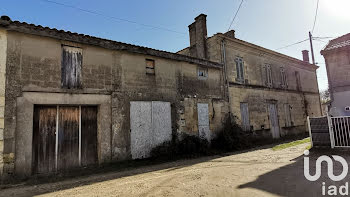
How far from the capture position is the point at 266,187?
414cm

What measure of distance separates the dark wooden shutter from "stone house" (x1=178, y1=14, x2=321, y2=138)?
25.3 ft

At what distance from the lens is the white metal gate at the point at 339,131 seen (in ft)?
24.5

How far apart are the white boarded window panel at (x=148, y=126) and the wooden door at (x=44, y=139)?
2.68 m

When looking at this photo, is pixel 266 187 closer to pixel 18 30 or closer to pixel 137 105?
pixel 137 105

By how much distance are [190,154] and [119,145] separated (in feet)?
10.3

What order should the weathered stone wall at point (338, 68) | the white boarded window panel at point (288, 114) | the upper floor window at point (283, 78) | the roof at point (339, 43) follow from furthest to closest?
the upper floor window at point (283, 78) < the white boarded window panel at point (288, 114) < the roof at point (339, 43) < the weathered stone wall at point (338, 68)

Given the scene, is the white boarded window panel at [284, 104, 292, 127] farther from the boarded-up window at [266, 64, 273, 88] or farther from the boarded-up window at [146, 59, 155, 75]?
the boarded-up window at [146, 59, 155, 75]

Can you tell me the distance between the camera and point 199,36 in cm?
1345

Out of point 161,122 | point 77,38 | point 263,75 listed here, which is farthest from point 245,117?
point 77,38

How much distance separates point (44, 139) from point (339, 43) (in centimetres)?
1667

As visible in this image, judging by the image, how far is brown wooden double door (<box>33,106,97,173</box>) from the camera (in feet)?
20.5

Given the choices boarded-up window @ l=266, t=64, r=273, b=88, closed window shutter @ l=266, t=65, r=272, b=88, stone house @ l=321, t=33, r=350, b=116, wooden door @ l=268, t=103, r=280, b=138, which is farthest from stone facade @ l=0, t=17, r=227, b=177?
stone house @ l=321, t=33, r=350, b=116

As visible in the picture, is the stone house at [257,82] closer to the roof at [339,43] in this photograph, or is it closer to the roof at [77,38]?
the roof at [339,43]

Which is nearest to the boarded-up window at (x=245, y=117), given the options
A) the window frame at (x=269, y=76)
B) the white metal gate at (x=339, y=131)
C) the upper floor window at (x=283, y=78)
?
the window frame at (x=269, y=76)
